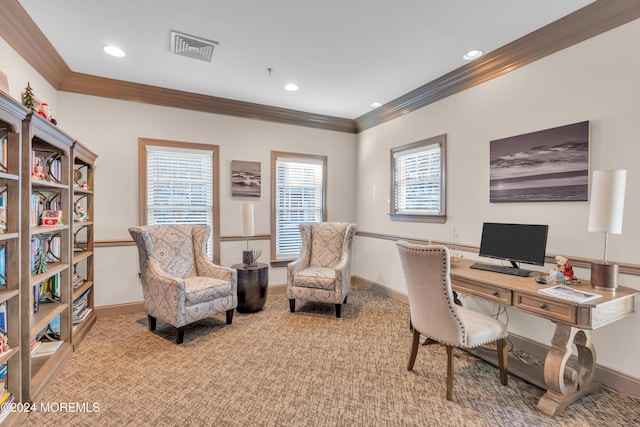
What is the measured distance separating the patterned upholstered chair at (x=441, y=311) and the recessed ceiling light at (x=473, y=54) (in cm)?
207

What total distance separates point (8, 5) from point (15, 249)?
1.81m

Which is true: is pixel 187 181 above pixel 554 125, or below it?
below

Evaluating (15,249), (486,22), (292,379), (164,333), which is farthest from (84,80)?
(486,22)

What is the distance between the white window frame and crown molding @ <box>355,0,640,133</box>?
2.70m

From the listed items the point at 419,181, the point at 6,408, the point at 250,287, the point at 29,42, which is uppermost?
the point at 29,42

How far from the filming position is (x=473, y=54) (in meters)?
2.95

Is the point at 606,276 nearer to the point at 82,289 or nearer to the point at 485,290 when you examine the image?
the point at 485,290

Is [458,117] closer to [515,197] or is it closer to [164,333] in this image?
[515,197]

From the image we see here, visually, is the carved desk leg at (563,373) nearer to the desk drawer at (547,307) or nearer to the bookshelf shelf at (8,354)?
the desk drawer at (547,307)

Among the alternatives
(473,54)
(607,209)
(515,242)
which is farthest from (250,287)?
(473,54)

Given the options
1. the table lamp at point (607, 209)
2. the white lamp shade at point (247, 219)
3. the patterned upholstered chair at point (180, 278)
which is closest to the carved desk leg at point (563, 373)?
the table lamp at point (607, 209)

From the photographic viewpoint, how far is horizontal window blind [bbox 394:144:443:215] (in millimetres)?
3748

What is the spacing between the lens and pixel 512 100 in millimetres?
2883

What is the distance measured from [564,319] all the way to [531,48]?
7.48 feet
